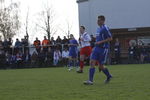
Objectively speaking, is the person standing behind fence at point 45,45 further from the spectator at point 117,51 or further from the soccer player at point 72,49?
the soccer player at point 72,49

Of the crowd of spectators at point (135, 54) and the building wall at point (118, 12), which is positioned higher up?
the building wall at point (118, 12)

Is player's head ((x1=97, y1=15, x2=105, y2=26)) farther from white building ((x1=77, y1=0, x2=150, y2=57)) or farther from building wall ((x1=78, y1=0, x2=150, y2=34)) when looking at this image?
building wall ((x1=78, y1=0, x2=150, y2=34))

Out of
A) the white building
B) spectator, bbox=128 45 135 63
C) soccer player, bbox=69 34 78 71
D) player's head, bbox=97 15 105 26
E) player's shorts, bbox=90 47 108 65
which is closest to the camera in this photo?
player's head, bbox=97 15 105 26

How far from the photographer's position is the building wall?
140 ft

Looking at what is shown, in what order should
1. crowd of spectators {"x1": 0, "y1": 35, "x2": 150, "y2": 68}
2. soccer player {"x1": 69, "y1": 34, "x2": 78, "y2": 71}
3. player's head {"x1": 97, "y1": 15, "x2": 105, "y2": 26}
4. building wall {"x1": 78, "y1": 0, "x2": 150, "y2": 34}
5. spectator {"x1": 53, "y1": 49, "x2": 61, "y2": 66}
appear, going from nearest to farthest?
1. player's head {"x1": 97, "y1": 15, "x2": 105, "y2": 26}
2. soccer player {"x1": 69, "y1": 34, "x2": 78, "y2": 71}
3. crowd of spectators {"x1": 0, "y1": 35, "x2": 150, "y2": 68}
4. spectator {"x1": 53, "y1": 49, "x2": 61, "y2": 66}
5. building wall {"x1": 78, "y1": 0, "x2": 150, "y2": 34}

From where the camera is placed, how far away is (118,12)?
4425cm

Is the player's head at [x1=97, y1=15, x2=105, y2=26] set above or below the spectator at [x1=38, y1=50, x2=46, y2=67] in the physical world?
above

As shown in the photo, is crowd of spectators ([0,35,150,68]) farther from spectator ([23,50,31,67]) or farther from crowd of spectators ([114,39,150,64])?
crowd of spectators ([114,39,150,64])

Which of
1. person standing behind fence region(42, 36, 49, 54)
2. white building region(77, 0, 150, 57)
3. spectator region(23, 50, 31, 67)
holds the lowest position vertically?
spectator region(23, 50, 31, 67)

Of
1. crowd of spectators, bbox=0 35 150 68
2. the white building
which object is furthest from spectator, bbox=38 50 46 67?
the white building

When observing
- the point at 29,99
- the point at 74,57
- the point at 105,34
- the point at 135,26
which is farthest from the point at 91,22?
the point at 29,99

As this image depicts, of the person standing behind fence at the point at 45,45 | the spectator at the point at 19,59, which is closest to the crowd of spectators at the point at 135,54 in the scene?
the person standing behind fence at the point at 45,45

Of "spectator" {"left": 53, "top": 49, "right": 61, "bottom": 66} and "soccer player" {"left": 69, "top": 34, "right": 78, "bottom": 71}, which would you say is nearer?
Answer: "soccer player" {"left": 69, "top": 34, "right": 78, "bottom": 71}

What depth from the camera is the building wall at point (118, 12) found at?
42.7 m
